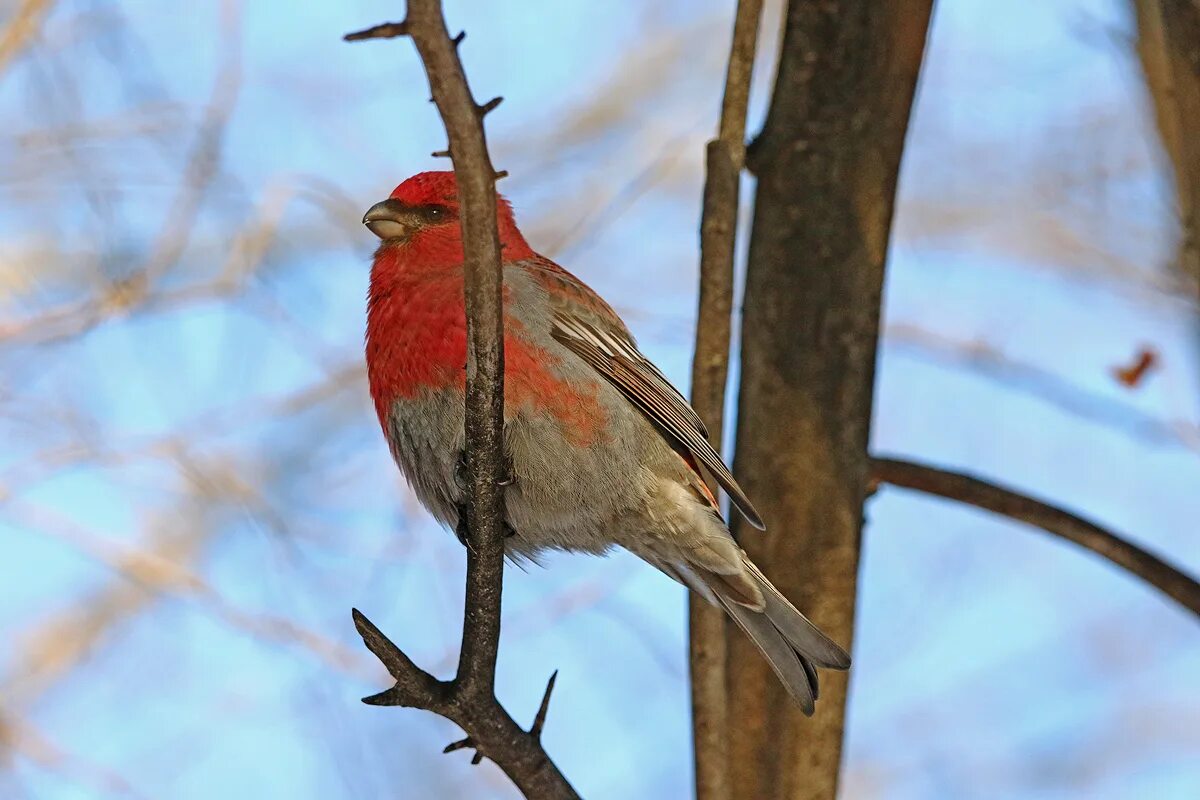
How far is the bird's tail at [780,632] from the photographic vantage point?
11.6 ft

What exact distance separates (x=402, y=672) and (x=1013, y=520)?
194 centimetres

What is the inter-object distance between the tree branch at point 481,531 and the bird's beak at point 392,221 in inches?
52.7

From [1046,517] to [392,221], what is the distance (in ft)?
6.72

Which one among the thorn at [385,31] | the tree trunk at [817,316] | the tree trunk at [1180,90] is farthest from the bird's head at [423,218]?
the tree trunk at [1180,90]

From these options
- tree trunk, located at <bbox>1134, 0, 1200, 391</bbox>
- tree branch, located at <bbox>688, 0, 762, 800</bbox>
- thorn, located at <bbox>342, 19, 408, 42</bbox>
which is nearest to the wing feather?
tree branch, located at <bbox>688, 0, 762, 800</bbox>

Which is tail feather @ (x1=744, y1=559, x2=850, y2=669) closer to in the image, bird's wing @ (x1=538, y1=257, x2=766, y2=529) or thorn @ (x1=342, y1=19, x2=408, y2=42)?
bird's wing @ (x1=538, y1=257, x2=766, y2=529)

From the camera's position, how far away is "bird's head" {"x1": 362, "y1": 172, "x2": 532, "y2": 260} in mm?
3846

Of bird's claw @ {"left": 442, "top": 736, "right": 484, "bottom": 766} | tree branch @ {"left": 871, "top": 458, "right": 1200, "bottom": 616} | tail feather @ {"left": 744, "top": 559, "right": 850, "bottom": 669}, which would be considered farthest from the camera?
tree branch @ {"left": 871, "top": 458, "right": 1200, "bottom": 616}

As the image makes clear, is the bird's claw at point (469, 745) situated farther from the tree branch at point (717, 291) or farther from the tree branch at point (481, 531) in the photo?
the tree branch at point (717, 291)

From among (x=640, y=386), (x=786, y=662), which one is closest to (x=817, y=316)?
(x=640, y=386)

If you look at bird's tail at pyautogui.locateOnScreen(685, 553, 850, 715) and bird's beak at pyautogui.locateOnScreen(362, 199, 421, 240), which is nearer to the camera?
bird's tail at pyautogui.locateOnScreen(685, 553, 850, 715)

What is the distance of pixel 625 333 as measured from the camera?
13.3 feet

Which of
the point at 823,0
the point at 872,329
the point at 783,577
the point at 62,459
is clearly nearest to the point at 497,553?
the point at 783,577

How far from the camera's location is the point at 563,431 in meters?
3.55
